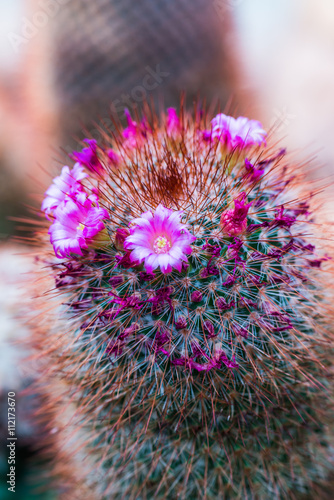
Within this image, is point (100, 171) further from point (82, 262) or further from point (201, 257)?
point (201, 257)

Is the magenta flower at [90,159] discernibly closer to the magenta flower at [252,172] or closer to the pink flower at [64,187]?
the pink flower at [64,187]

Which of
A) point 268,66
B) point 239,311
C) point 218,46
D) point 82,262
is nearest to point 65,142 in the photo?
point 218,46

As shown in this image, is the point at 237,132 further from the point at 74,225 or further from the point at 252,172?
the point at 74,225

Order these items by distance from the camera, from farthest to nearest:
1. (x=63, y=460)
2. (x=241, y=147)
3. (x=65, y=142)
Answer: (x=65, y=142), (x=63, y=460), (x=241, y=147)

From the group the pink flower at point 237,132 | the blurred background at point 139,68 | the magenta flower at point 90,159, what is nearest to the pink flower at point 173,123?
the pink flower at point 237,132

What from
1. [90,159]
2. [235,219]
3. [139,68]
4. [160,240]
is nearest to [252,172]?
[235,219]
